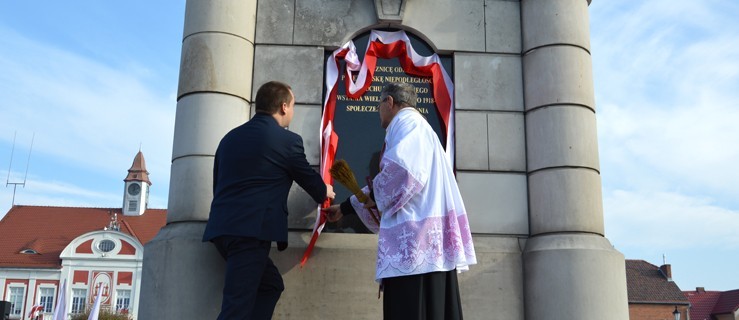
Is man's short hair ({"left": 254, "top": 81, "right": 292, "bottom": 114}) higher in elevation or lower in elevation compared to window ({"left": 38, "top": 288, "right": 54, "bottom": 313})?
lower

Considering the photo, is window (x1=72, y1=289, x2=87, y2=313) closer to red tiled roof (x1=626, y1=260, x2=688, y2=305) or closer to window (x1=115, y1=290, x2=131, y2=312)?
window (x1=115, y1=290, x2=131, y2=312)

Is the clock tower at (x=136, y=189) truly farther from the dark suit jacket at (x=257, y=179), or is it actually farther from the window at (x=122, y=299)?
the dark suit jacket at (x=257, y=179)

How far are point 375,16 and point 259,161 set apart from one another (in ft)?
7.84

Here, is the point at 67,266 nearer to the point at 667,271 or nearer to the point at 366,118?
the point at 667,271

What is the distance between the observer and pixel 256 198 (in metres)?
4.73

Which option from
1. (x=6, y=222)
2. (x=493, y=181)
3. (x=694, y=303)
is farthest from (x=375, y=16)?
(x=694, y=303)

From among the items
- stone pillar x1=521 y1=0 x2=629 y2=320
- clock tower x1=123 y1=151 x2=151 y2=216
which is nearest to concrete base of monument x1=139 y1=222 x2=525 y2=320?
stone pillar x1=521 y1=0 x2=629 y2=320

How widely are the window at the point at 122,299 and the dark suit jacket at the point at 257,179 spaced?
200 ft

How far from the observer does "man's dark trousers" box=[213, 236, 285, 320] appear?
446 centimetres

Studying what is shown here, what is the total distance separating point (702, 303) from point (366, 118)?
73.8 meters

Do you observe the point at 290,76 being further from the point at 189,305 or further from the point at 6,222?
the point at 6,222

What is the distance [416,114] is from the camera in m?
4.77

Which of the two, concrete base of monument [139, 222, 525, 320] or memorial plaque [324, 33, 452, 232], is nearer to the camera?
concrete base of monument [139, 222, 525, 320]

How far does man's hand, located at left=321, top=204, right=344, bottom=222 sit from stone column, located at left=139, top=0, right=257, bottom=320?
95cm
